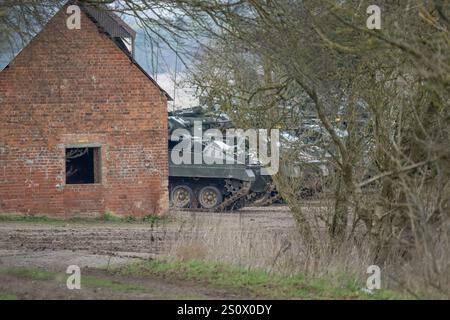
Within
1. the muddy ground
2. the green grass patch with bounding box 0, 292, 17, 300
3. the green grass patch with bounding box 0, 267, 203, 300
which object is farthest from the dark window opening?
the green grass patch with bounding box 0, 292, 17, 300

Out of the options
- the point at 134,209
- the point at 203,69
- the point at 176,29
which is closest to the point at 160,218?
the point at 134,209

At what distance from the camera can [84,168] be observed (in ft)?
99.6

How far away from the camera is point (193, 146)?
32375mm

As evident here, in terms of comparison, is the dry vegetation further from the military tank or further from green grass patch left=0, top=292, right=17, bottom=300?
the military tank

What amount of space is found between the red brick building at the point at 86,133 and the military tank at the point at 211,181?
101 inches

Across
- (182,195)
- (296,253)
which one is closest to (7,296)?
(296,253)

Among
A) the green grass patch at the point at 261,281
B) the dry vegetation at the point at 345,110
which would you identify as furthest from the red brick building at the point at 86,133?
the green grass patch at the point at 261,281

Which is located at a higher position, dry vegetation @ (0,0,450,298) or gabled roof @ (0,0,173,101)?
gabled roof @ (0,0,173,101)

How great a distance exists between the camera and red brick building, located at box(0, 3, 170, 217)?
26922mm

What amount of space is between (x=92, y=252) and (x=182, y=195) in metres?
15.5

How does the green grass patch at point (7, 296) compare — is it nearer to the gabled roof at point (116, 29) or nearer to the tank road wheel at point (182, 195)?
the gabled roof at point (116, 29)

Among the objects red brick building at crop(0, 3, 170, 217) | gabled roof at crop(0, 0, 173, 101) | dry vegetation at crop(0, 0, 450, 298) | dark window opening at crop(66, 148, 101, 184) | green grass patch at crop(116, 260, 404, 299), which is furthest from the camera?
dark window opening at crop(66, 148, 101, 184)

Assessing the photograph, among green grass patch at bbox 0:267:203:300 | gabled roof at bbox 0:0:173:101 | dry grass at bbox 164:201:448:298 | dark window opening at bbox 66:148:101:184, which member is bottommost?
green grass patch at bbox 0:267:203:300

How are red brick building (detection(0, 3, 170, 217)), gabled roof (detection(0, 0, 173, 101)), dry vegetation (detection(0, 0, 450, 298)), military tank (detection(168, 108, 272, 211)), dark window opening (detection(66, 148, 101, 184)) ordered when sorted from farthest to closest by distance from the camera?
military tank (detection(168, 108, 272, 211))
dark window opening (detection(66, 148, 101, 184))
red brick building (detection(0, 3, 170, 217))
gabled roof (detection(0, 0, 173, 101))
dry vegetation (detection(0, 0, 450, 298))
